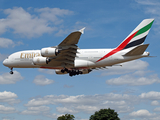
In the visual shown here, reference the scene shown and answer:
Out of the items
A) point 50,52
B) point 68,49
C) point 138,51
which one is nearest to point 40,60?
point 50,52

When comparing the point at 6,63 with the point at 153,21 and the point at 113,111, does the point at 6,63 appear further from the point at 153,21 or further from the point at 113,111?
the point at 113,111

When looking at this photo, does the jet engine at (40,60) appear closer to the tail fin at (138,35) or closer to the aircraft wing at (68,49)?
the aircraft wing at (68,49)

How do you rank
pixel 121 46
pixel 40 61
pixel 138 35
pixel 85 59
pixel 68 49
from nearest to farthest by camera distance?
1. pixel 68 49
2. pixel 40 61
3. pixel 85 59
4. pixel 121 46
5. pixel 138 35

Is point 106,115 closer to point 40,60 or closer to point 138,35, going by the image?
point 138,35

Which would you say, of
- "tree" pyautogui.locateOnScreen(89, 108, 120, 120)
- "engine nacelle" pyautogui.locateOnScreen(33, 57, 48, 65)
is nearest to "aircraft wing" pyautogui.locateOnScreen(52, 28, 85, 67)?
"engine nacelle" pyautogui.locateOnScreen(33, 57, 48, 65)

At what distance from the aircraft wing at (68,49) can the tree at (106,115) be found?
1307 inches

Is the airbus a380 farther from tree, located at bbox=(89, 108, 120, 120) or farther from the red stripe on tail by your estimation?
tree, located at bbox=(89, 108, 120, 120)

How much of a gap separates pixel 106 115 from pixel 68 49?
3693cm

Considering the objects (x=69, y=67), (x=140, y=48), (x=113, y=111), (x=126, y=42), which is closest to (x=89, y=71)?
(x=69, y=67)

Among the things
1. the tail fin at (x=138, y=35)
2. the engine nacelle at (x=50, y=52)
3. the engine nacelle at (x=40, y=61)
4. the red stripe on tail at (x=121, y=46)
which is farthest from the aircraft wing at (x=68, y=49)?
the tail fin at (x=138, y=35)

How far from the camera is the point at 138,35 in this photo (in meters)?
41.7

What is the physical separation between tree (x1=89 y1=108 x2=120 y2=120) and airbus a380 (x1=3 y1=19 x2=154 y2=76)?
30163 mm

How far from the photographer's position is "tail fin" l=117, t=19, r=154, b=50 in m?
41.3

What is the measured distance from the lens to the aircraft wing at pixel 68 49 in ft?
113
